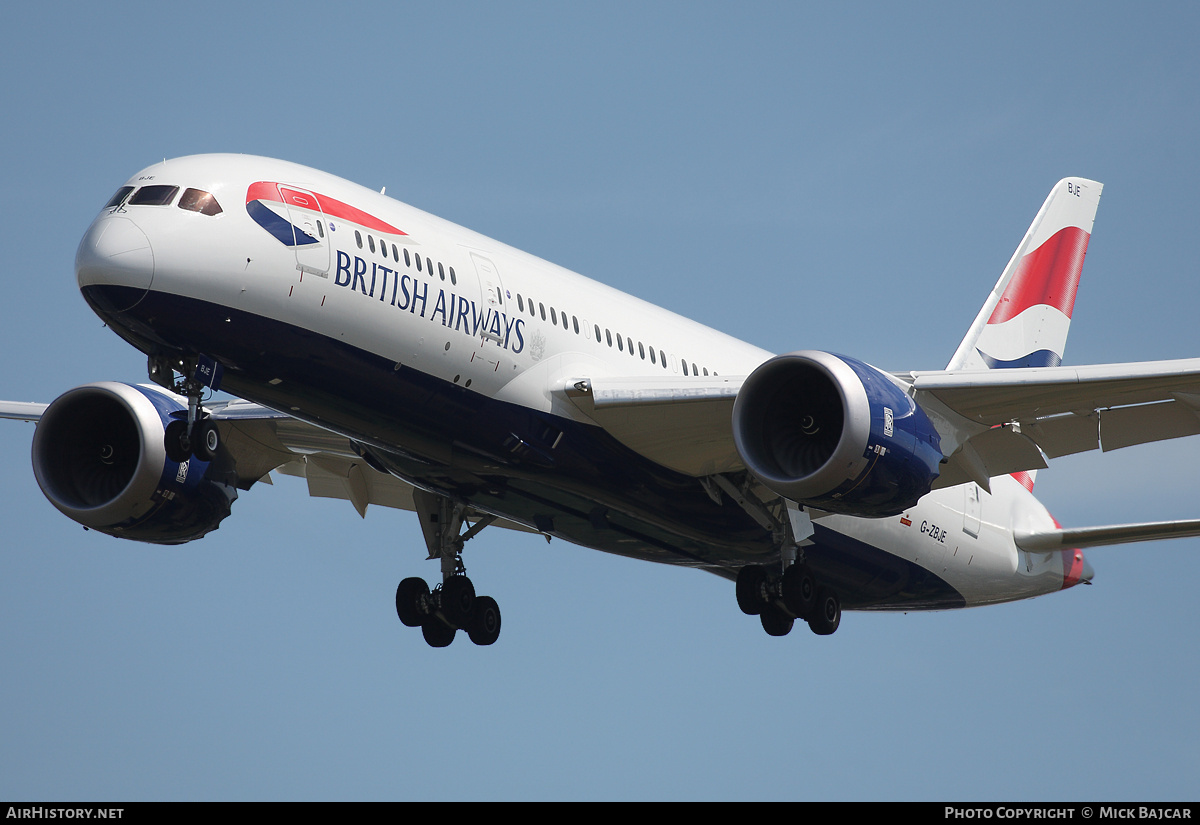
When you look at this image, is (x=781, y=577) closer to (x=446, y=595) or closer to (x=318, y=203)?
(x=446, y=595)

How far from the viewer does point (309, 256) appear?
2038cm

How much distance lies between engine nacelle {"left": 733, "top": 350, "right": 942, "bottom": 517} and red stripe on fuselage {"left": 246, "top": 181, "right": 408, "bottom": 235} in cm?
599

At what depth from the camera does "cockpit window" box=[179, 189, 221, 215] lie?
1983 cm

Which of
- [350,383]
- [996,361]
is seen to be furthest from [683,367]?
[996,361]

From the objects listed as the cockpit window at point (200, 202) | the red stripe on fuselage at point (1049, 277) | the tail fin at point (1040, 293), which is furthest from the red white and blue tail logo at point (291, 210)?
the red stripe on fuselage at point (1049, 277)

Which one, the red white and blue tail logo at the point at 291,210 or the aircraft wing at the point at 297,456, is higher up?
the red white and blue tail logo at the point at 291,210

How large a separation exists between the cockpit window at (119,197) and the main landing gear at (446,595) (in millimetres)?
9120

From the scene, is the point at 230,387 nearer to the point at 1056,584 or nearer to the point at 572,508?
the point at 572,508

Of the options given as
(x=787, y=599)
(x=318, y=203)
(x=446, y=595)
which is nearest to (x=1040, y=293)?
(x=787, y=599)

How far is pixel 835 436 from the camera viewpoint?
2259cm

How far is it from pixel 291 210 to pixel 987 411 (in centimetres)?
1115

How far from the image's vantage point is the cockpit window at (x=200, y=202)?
19.8m

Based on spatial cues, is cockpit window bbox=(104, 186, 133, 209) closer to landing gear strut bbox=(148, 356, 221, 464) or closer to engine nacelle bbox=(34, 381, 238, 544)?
landing gear strut bbox=(148, 356, 221, 464)

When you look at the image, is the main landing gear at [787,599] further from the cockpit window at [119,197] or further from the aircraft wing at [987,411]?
the cockpit window at [119,197]
